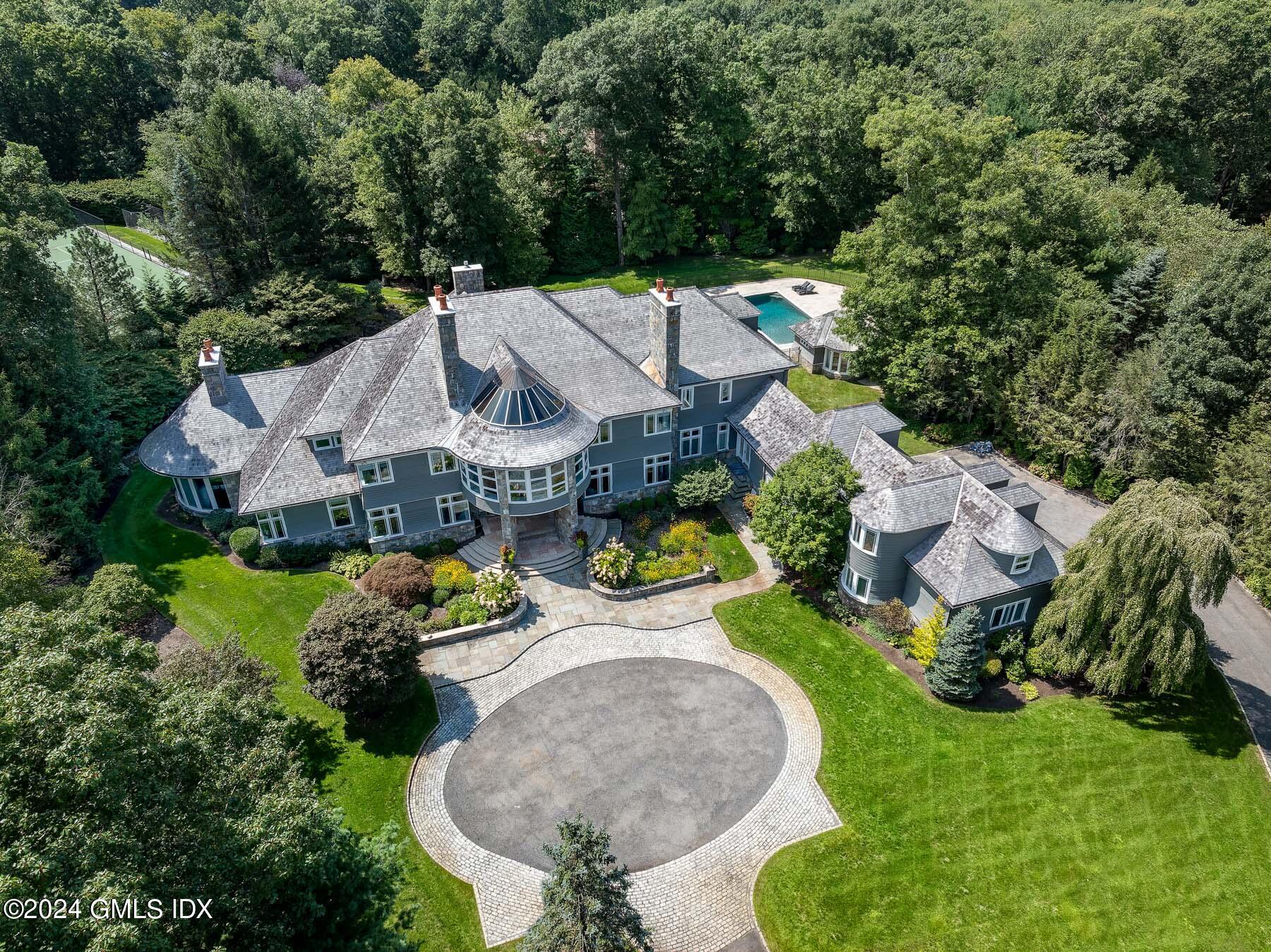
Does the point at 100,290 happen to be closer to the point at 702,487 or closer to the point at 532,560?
the point at 532,560

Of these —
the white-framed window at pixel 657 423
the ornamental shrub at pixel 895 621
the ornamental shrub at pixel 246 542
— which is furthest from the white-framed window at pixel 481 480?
the ornamental shrub at pixel 895 621

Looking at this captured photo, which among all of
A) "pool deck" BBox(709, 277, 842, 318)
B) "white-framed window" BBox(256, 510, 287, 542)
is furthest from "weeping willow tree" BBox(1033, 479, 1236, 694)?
"pool deck" BBox(709, 277, 842, 318)

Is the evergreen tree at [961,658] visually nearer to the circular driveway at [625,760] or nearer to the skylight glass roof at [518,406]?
the circular driveway at [625,760]

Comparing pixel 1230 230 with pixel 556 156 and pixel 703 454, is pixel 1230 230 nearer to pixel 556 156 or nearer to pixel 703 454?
pixel 703 454

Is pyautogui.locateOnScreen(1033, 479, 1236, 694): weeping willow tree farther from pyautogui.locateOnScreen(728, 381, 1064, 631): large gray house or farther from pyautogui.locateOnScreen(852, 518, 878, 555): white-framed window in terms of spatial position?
pyautogui.locateOnScreen(852, 518, 878, 555): white-framed window

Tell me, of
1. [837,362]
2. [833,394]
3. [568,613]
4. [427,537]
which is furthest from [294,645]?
[837,362]
